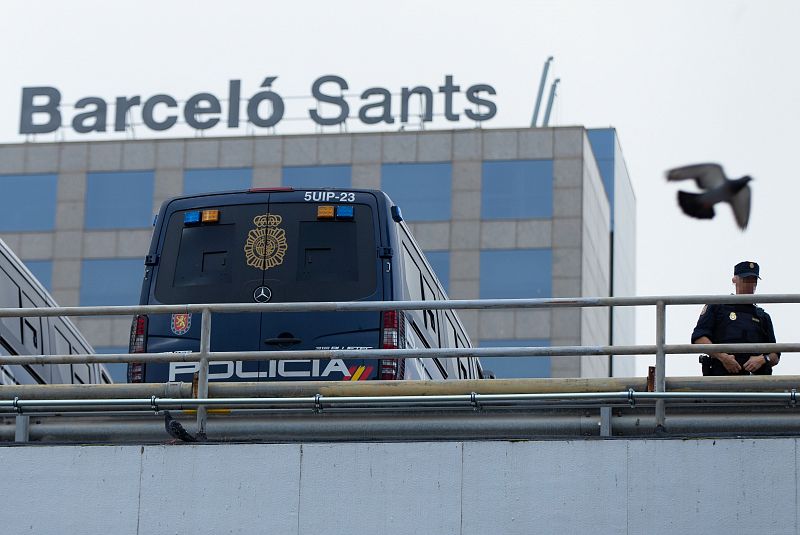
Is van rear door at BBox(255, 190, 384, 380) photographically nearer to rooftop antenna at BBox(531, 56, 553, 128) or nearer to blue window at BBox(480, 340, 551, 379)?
blue window at BBox(480, 340, 551, 379)

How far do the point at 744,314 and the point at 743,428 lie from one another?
5.03 feet

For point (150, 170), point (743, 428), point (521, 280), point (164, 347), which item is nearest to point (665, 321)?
point (743, 428)

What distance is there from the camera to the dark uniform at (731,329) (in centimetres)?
1170

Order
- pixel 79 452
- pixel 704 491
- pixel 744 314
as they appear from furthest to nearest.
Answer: pixel 744 314 → pixel 79 452 → pixel 704 491

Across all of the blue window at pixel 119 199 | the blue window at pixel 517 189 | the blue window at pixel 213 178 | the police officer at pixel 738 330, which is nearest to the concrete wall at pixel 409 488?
the police officer at pixel 738 330

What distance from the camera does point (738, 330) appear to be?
11.8m

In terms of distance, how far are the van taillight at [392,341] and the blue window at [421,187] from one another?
42.7 m

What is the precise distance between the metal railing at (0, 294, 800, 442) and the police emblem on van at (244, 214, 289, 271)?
213cm

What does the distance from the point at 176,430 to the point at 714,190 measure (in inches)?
178

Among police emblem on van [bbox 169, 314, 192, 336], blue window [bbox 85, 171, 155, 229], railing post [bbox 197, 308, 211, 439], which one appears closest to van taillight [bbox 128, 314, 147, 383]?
police emblem on van [bbox 169, 314, 192, 336]

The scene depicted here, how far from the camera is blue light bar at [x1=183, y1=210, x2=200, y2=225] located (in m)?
13.9

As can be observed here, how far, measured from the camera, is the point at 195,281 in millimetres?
13758

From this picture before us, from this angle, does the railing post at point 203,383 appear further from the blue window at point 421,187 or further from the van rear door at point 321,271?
the blue window at point 421,187

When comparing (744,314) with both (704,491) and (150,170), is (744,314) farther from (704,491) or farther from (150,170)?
(150,170)
